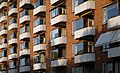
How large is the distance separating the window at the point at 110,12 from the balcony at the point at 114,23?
0.54 metres

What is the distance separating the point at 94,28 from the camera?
41031 millimetres

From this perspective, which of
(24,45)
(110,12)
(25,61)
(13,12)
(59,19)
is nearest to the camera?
(110,12)

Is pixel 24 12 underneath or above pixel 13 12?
underneath

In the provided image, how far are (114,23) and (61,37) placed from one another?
1443 cm

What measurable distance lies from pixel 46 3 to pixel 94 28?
16.0 m

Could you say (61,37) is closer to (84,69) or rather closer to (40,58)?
(84,69)

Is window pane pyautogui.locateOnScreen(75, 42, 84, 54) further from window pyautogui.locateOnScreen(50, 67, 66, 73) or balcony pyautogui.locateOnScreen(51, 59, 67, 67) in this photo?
window pyautogui.locateOnScreen(50, 67, 66, 73)

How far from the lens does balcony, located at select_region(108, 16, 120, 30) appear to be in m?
34.6

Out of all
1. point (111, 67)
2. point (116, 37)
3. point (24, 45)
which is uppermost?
point (24, 45)

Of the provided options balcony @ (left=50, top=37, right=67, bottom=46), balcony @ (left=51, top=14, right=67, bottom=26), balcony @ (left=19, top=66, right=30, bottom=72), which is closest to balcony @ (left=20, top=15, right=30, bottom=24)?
balcony @ (left=19, top=66, right=30, bottom=72)

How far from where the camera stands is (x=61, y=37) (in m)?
48.5

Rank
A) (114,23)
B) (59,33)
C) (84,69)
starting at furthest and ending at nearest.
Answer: (59,33), (84,69), (114,23)

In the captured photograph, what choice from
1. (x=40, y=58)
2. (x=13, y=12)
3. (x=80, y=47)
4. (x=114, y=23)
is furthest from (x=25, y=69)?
(x=114, y=23)

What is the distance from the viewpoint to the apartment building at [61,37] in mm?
37250
